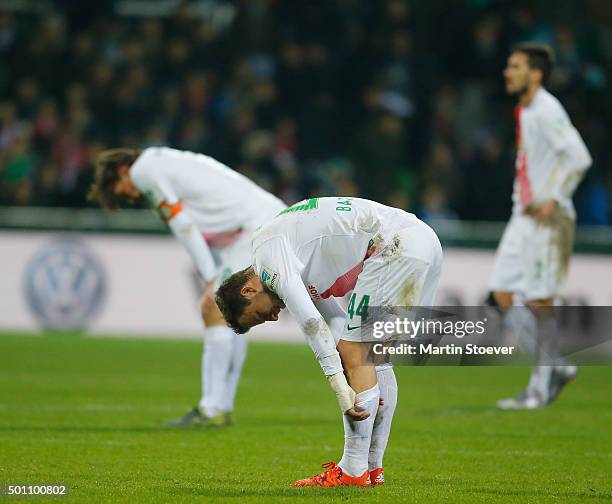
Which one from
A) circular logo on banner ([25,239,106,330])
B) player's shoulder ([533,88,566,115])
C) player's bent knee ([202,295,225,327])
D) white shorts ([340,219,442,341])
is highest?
player's shoulder ([533,88,566,115])

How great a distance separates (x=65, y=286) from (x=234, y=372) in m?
8.01

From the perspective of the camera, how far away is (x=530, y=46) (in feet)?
41.4

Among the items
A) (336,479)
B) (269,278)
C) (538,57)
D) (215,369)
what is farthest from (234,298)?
(538,57)

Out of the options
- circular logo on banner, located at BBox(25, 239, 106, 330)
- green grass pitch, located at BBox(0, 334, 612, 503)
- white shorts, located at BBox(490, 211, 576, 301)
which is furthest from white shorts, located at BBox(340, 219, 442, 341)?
circular logo on banner, located at BBox(25, 239, 106, 330)

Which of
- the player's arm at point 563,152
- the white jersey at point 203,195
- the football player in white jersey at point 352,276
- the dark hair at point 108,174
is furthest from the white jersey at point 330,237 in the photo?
the player's arm at point 563,152

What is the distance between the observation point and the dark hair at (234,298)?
7.27 metres

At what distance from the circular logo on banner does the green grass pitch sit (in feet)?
7.26

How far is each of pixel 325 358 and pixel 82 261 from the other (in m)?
12.3

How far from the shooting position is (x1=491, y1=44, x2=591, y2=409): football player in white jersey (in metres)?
12.5

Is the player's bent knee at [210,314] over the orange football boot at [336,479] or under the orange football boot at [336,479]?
over

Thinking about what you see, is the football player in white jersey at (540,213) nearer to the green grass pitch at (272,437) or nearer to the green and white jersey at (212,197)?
the green grass pitch at (272,437)

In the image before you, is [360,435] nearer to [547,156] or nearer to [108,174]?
[108,174]

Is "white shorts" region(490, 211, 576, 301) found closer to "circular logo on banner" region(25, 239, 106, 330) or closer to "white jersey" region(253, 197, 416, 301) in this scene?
"white jersey" region(253, 197, 416, 301)

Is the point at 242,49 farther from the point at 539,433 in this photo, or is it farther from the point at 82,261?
the point at 539,433
